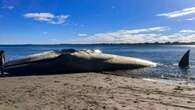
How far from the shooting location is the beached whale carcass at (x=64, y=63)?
26.8 m

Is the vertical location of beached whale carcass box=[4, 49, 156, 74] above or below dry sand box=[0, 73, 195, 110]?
above

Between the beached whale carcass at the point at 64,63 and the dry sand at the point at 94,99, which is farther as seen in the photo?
the beached whale carcass at the point at 64,63

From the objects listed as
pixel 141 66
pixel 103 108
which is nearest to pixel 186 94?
pixel 103 108

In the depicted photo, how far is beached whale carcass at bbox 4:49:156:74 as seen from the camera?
2678 centimetres

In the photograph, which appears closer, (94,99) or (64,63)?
(94,99)

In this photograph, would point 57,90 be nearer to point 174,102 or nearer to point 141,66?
point 174,102

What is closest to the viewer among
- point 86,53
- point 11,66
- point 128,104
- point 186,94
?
point 128,104

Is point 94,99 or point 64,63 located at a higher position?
point 64,63

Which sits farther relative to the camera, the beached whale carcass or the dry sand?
the beached whale carcass

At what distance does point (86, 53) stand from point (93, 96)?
672 inches

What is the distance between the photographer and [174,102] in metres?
12.5

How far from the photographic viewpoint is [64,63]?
27.8 meters

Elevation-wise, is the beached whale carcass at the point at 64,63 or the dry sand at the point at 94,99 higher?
the beached whale carcass at the point at 64,63

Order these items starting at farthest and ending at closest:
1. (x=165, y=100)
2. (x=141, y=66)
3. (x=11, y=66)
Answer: (x=141, y=66) < (x=11, y=66) < (x=165, y=100)
